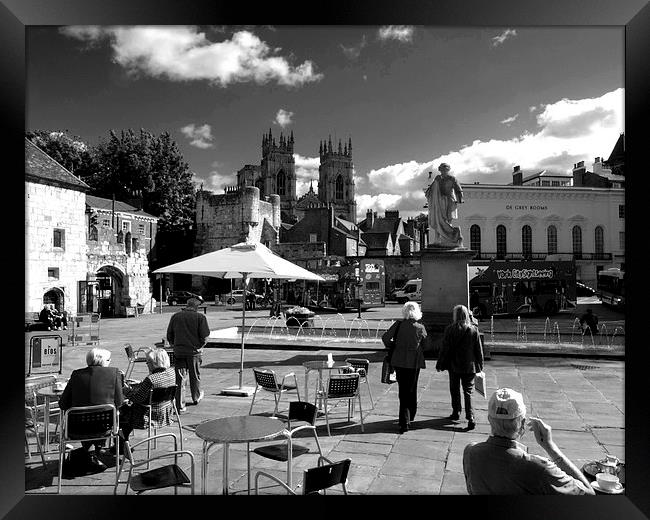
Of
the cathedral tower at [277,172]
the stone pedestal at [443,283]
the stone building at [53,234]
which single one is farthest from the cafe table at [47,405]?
the cathedral tower at [277,172]

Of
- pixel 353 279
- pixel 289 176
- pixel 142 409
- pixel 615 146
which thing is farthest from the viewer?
pixel 289 176

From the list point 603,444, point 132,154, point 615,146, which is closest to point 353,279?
point 615,146

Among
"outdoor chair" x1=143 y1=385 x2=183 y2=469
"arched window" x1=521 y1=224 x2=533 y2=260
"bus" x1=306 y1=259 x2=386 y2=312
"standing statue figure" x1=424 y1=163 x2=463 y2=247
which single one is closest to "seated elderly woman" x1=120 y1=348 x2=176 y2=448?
"outdoor chair" x1=143 y1=385 x2=183 y2=469

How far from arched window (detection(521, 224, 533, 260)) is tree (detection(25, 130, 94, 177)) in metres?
41.0

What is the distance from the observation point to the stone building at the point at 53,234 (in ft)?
83.4

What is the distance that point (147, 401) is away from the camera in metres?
5.93

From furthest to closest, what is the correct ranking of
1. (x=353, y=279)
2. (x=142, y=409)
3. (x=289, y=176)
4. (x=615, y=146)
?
(x=289, y=176) < (x=353, y=279) < (x=615, y=146) < (x=142, y=409)

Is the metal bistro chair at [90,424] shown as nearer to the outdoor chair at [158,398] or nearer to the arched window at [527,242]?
the outdoor chair at [158,398]

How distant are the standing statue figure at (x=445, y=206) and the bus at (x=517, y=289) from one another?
16064 millimetres

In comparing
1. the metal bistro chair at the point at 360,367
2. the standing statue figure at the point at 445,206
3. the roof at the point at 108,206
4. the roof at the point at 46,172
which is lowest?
the metal bistro chair at the point at 360,367
